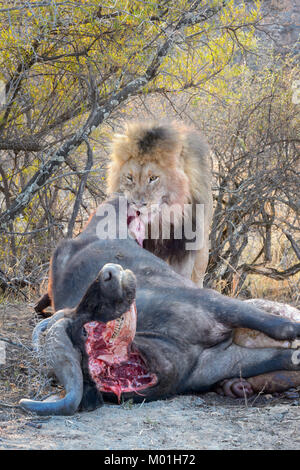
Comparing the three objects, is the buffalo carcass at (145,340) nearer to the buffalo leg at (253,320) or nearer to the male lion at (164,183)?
the buffalo leg at (253,320)

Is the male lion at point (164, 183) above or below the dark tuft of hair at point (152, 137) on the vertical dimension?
below

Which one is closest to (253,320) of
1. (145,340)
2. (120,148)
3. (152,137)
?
(145,340)

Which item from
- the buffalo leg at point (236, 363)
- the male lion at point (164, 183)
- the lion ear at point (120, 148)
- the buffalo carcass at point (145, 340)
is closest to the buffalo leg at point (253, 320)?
the buffalo carcass at point (145, 340)

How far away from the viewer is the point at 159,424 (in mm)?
3537

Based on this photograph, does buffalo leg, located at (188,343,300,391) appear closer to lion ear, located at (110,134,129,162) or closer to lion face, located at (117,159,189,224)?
lion face, located at (117,159,189,224)

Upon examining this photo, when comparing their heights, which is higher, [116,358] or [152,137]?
[152,137]

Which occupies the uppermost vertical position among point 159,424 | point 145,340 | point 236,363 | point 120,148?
point 120,148

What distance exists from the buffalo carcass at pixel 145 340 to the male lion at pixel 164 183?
1.52m

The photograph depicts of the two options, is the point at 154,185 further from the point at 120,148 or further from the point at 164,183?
the point at 120,148

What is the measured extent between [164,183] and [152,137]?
0.41m

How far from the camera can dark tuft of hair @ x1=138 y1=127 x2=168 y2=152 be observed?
6113 mm

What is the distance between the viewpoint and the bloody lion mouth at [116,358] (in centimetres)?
377

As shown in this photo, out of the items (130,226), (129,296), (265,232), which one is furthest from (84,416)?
(265,232)

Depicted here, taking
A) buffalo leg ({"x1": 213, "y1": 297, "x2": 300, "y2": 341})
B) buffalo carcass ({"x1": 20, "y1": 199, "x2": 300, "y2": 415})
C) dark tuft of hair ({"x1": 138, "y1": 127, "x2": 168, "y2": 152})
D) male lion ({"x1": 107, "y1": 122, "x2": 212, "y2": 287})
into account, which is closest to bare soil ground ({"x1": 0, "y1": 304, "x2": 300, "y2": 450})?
buffalo carcass ({"x1": 20, "y1": 199, "x2": 300, "y2": 415})
